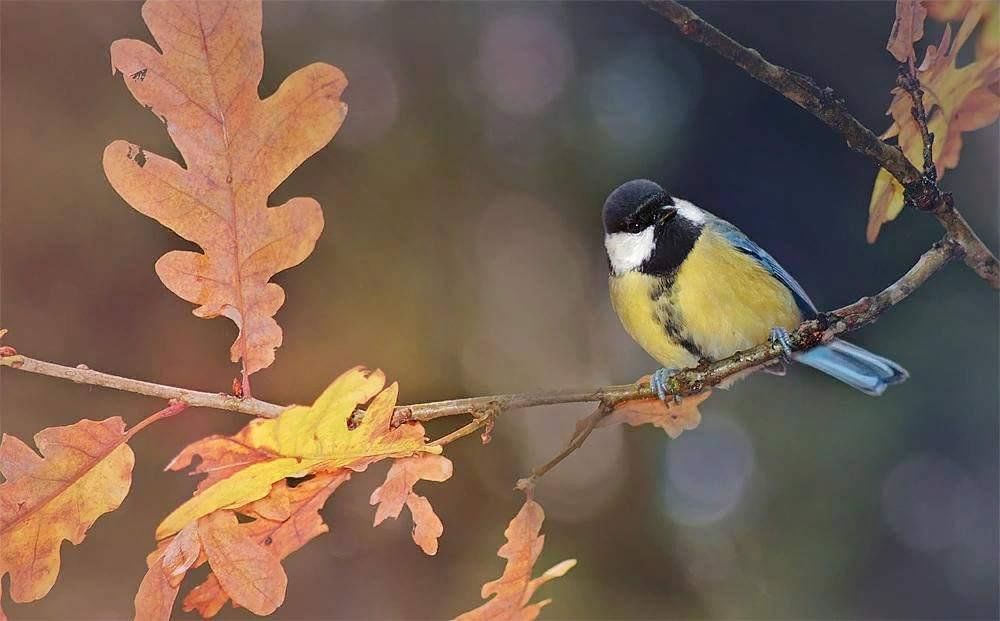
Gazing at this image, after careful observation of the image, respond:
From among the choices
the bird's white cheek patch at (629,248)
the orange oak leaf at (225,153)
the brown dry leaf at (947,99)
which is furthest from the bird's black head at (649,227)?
the orange oak leaf at (225,153)

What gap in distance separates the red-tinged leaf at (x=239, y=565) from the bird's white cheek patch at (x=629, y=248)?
1.02 feet

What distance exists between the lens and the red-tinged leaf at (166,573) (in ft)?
1.18

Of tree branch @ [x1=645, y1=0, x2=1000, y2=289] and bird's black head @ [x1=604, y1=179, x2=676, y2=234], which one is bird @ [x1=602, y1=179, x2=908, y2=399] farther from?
tree branch @ [x1=645, y1=0, x2=1000, y2=289]

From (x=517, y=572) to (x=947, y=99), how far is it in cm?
35

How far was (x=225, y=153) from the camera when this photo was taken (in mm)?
365

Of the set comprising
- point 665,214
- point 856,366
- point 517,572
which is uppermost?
point 665,214

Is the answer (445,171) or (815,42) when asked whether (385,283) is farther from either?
(815,42)

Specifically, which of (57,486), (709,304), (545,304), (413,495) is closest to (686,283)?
(709,304)

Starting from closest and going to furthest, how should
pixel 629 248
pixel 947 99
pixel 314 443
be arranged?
pixel 314 443
pixel 947 99
pixel 629 248

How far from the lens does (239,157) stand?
367mm

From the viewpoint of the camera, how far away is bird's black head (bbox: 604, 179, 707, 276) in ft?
1.75

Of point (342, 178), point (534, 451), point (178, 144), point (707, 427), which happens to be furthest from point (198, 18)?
point (707, 427)

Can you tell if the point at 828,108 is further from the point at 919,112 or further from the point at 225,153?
the point at 225,153

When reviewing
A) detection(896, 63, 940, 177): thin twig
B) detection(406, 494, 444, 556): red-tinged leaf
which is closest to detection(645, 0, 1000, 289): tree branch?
detection(896, 63, 940, 177): thin twig
